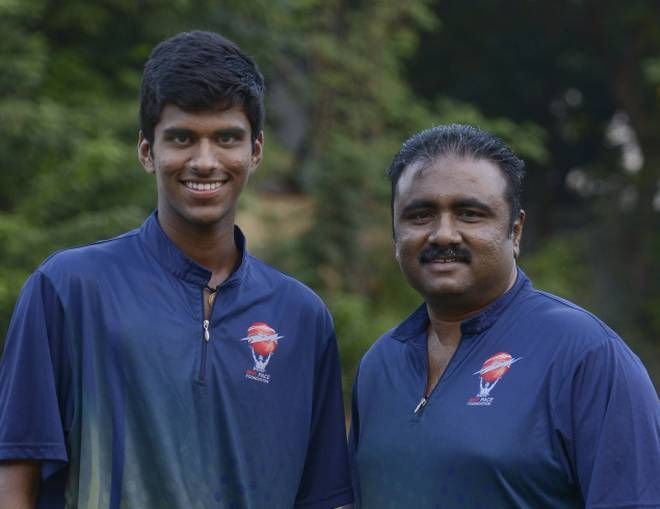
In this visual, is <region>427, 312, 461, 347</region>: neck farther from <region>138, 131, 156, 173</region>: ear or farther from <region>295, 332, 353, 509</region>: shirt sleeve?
<region>138, 131, 156, 173</region>: ear

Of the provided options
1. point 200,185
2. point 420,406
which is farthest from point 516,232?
point 200,185

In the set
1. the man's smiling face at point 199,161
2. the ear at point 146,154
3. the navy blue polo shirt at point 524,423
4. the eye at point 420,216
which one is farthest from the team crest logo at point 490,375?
the ear at point 146,154

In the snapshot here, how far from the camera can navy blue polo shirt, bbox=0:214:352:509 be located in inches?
142

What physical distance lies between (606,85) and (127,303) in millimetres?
20223

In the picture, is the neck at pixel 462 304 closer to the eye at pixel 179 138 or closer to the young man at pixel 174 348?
the young man at pixel 174 348

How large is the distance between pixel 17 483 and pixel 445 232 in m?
1.42

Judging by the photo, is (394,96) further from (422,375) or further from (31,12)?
(422,375)

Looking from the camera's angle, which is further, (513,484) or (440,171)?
(440,171)

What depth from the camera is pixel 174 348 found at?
3725 millimetres

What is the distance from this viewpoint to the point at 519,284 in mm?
3896

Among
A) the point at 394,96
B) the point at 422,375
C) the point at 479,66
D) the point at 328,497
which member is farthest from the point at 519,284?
the point at 479,66

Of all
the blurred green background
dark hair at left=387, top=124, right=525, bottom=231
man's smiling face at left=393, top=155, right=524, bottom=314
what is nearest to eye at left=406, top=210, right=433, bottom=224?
man's smiling face at left=393, top=155, right=524, bottom=314

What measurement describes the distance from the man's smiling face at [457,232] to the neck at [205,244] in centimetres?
56

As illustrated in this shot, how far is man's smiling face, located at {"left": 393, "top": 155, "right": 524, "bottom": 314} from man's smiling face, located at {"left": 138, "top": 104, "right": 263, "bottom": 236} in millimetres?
534
